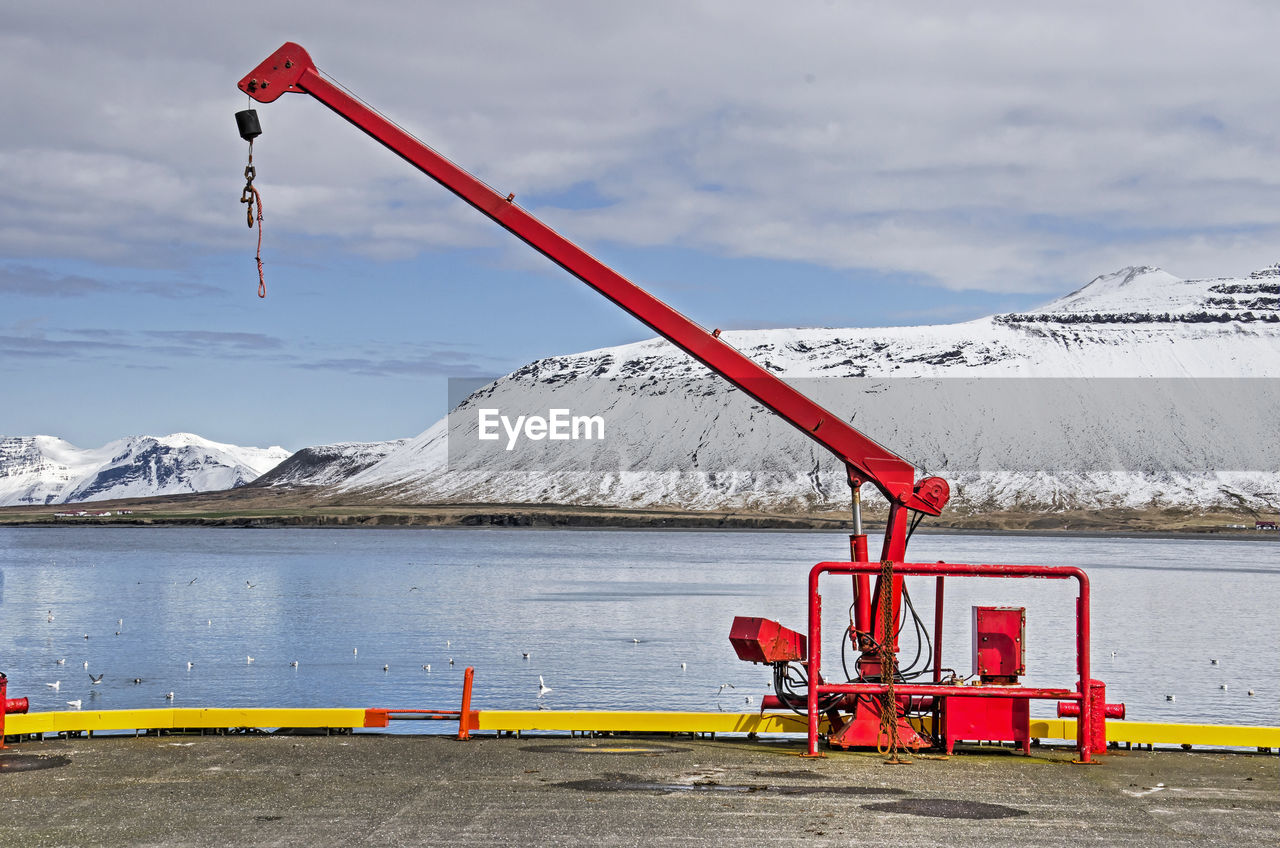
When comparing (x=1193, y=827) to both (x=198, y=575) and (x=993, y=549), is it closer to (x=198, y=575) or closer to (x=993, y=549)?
(x=198, y=575)

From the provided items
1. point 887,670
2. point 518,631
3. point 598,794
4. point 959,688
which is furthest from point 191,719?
point 518,631

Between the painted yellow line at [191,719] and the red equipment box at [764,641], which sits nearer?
the red equipment box at [764,641]

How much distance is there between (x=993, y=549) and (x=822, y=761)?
155622 mm

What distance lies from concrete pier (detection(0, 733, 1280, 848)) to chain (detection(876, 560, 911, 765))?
390 millimetres

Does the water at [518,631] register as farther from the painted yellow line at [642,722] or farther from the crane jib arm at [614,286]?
the crane jib arm at [614,286]

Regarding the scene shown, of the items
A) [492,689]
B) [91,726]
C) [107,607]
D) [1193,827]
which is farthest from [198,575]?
[1193,827]

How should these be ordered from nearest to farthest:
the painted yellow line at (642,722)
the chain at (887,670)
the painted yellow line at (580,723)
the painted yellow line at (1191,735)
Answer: the chain at (887,670), the painted yellow line at (1191,735), the painted yellow line at (580,723), the painted yellow line at (642,722)

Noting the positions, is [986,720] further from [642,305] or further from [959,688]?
[642,305]

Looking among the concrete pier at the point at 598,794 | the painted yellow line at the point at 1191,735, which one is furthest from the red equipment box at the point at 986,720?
the painted yellow line at the point at 1191,735

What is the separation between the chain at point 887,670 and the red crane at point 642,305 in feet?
2.69

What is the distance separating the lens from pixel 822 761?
55.2 feet

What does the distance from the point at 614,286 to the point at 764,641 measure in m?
5.11

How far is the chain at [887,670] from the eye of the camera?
669 inches

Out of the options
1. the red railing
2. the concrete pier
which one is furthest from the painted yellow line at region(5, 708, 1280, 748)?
the red railing
